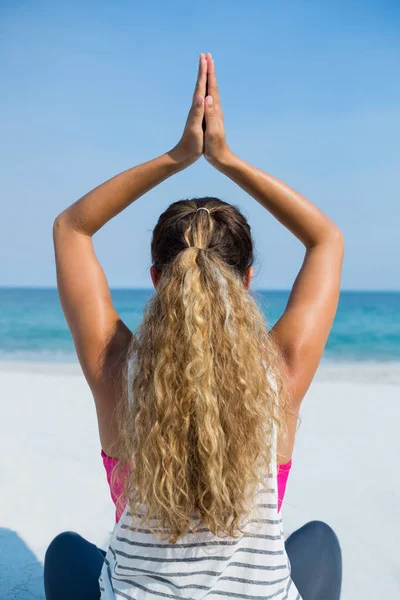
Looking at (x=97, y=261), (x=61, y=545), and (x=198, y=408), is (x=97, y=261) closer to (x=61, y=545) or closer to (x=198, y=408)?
(x=198, y=408)

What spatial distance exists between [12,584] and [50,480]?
1306mm

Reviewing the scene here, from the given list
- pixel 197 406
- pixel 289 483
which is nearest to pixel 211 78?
pixel 197 406

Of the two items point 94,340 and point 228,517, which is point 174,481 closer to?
point 228,517

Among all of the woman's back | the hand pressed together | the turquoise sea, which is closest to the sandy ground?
the woman's back

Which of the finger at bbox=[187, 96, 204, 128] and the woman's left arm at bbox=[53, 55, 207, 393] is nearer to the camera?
the woman's left arm at bbox=[53, 55, 207, 393]

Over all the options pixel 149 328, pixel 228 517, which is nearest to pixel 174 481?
pixel 228 517

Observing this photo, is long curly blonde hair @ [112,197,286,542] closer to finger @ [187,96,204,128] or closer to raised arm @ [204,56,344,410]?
raised arm @ [204,56,344,410]

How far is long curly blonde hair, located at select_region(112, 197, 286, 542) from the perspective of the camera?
1.40m

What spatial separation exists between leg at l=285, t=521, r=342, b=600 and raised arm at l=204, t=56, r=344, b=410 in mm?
652

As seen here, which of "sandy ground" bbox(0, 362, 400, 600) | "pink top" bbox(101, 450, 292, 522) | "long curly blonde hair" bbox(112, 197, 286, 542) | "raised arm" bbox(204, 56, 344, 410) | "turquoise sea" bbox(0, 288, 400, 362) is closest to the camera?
"long curly blonde hair" bbox(112, 197, 286, 542)

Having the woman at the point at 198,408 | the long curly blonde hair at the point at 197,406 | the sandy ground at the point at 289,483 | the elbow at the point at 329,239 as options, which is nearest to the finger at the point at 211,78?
the woman at the point at 198,408

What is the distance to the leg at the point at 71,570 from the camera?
5.99 ft

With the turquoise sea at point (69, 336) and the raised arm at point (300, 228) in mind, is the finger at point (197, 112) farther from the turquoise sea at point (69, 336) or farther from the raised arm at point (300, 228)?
the turquoise sea at point (69, 336)

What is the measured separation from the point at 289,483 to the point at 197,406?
3225mm
